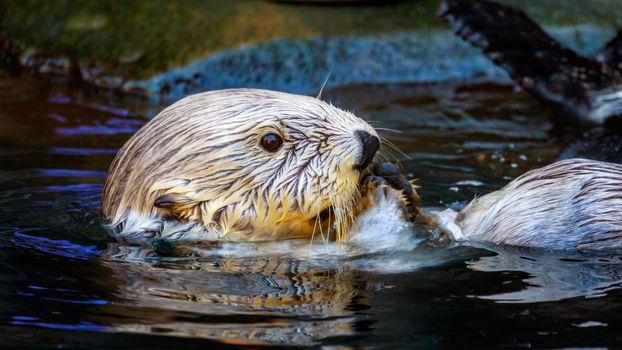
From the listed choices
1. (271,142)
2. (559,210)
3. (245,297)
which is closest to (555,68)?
(559,210)

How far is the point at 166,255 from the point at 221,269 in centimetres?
28

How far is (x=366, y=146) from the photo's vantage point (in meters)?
3.79

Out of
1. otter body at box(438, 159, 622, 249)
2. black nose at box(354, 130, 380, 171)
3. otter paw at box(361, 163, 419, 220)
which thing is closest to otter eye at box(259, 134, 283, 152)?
black nose at box(354, 130, 380, 171)

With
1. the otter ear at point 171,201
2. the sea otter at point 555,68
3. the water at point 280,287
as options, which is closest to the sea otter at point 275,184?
the otter ear at point 171,201

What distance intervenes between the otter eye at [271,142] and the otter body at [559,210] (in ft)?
2.83

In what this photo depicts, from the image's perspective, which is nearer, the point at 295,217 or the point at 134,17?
the point at 295,217

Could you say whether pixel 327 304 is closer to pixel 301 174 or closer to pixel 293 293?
pixel 293 293

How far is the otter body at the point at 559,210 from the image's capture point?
3.75 meters

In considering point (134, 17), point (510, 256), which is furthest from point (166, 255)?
point (134, 17)

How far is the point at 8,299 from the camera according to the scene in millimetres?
3395

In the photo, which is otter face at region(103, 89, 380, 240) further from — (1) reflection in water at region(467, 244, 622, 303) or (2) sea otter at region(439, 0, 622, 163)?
(2) sea otter at region(439, 0, 622, 163)

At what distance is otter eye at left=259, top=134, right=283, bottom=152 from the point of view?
3826 millimetres

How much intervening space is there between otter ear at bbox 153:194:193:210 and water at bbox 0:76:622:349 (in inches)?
9.3

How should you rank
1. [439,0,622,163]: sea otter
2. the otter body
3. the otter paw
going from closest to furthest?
the otter body < the otter paw < [439,0,622,163]: sea otter
